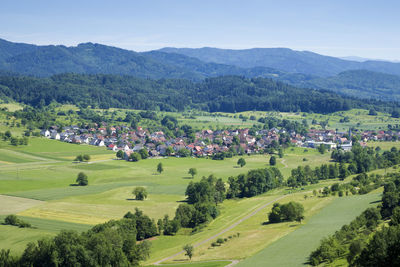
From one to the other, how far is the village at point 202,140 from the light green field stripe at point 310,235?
76347 mm

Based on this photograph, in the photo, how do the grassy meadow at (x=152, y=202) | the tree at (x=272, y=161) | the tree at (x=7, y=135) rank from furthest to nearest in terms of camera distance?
the tree at (x=7, y=135)
the tree at (x=272, y=161)
the grassy meadow at (x=152, y=202)

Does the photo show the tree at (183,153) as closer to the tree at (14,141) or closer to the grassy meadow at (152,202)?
the grassy meadow at (152,202)

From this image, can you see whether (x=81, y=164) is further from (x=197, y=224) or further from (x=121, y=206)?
(x=197, y=224)

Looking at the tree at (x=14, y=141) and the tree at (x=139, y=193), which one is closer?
the tree at (x=139, y=193)

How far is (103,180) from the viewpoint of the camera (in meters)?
101

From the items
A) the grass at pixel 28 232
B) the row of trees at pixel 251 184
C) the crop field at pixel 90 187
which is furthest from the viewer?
the row of trees at pixel 251 184

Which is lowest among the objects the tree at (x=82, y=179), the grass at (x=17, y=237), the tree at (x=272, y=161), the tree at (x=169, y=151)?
the grass at (x=17, y=237)

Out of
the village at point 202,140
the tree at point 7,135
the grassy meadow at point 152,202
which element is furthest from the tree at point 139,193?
the tree at point 7,135

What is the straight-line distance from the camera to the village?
149125mm

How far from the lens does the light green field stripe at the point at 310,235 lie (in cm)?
4731

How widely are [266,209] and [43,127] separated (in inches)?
4694

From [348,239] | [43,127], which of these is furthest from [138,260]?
[43,127]

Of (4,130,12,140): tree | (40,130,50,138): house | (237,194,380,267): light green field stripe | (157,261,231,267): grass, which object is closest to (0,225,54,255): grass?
(157,261,231,267): grass

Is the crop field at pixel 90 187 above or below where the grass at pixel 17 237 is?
above
